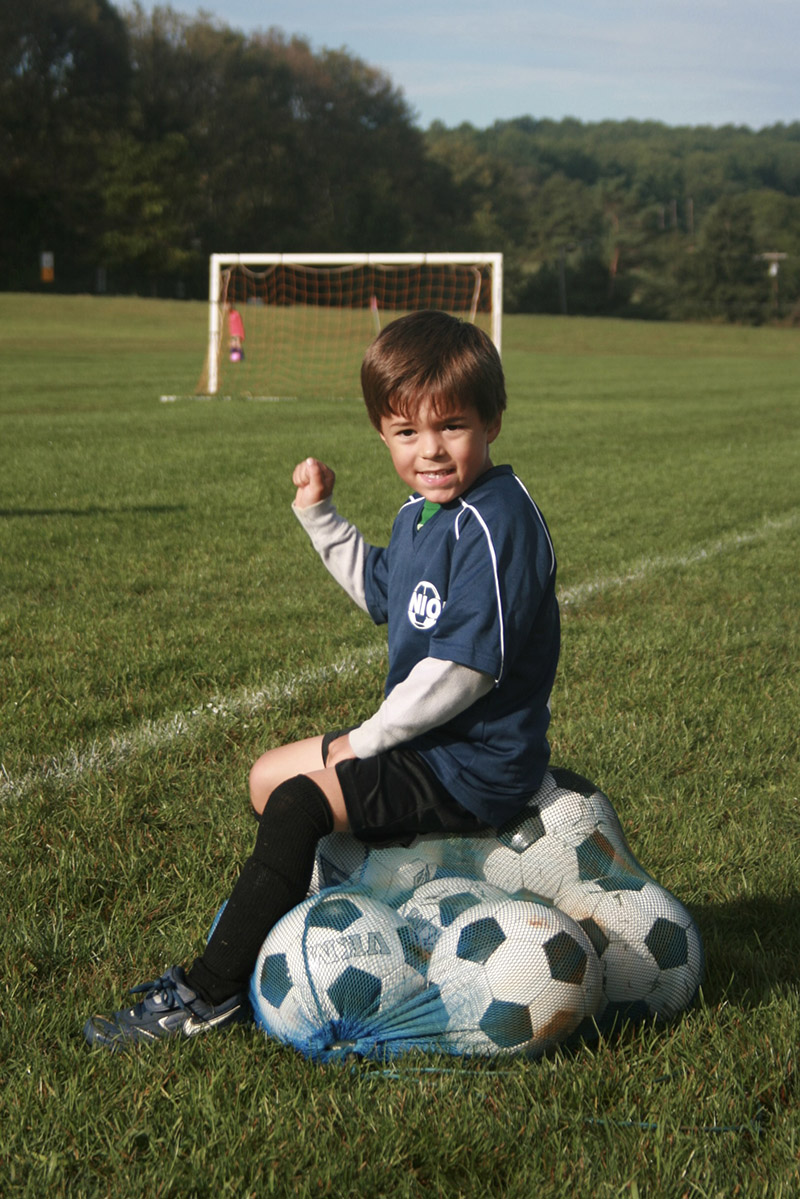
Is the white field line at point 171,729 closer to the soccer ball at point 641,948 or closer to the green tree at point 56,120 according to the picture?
the soccer ball at point 641,948

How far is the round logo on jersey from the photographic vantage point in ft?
8.11

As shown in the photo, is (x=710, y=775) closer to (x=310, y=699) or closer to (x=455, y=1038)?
(x=310, y=699)

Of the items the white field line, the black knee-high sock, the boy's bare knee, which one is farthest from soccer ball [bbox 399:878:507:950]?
the white field line

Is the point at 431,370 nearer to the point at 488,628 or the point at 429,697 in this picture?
the point at 488,628

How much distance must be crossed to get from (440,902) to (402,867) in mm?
144

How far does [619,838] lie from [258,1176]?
1114 mm

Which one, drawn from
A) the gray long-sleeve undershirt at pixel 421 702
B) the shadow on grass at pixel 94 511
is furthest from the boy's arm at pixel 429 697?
the shadow on grass at pixel 94 511

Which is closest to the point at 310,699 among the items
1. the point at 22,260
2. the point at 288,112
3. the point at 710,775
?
the point at 710,775

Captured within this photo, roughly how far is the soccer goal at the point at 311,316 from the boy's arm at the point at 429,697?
9.23m

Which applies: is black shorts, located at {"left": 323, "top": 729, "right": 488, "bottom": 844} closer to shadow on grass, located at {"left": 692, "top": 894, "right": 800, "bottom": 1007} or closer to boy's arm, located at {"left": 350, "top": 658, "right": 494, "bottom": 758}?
boy's arm, located at {"left": 350, "top": 658, "right": 494, "bottom": 758}

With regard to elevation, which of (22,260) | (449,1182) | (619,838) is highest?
(22,260)

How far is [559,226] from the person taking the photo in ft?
279

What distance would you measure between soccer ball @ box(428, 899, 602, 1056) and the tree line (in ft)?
192

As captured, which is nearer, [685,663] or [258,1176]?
[258,1176]
